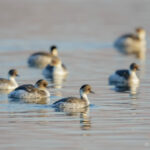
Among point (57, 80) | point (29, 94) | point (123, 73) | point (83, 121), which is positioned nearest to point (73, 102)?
point (83, 121)

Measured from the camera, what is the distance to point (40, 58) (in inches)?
1405

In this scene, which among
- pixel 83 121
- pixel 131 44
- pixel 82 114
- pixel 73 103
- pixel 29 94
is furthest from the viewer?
pixel 131 44

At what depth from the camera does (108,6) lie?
Answer: 6378cm

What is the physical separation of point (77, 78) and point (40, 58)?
7624 millimetres

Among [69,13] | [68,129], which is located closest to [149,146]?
[68,129]

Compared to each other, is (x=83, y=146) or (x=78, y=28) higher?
(x=78, y=28)

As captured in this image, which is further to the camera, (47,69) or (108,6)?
(108,6)

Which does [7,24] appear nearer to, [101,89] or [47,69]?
[47,69]

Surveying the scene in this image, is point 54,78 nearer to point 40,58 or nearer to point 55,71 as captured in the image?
point 55,71

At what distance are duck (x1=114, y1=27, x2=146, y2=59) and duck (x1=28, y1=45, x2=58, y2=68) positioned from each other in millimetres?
5806

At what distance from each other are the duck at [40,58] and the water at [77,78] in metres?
0.52

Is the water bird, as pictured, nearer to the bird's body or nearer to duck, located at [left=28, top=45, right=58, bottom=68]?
the bird's body

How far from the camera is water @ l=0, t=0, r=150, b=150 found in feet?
52.9

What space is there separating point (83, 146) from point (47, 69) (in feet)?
54.4
